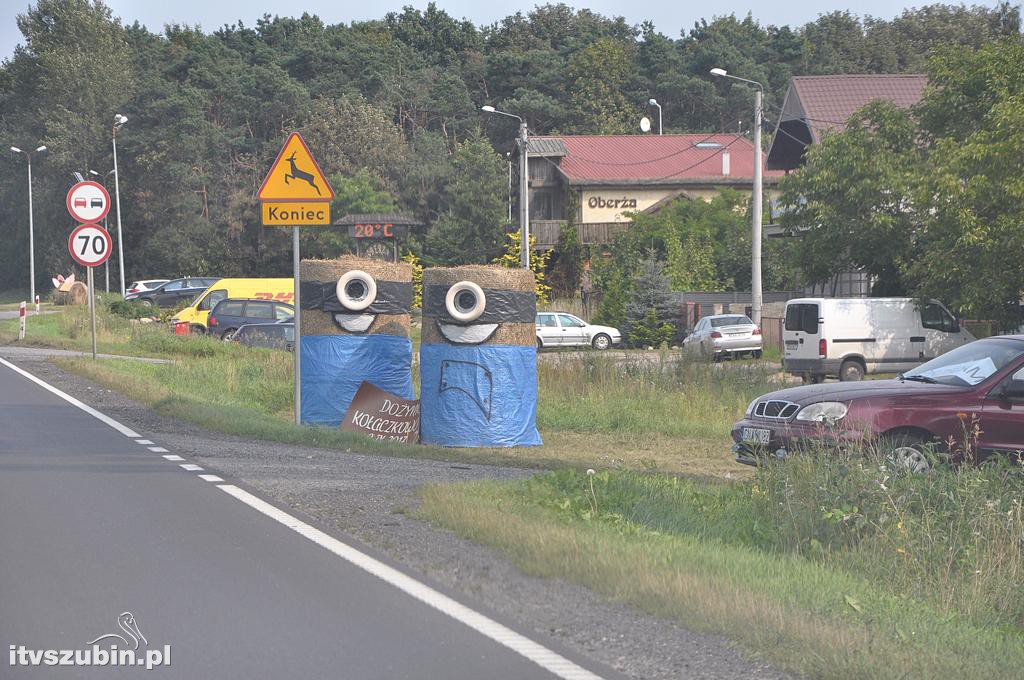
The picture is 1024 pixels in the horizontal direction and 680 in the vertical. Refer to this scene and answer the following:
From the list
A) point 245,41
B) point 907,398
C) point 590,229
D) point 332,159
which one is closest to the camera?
point 907,398

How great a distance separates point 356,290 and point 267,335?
17.9 m

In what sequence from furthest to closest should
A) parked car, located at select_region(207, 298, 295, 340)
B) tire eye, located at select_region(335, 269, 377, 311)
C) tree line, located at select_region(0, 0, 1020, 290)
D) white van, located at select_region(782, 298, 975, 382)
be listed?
tree line, located at select_region(0, 0, 1020, 290) → parked car, located at select_region(207, 298, 295, 340) → white van, located at select_region(782, 298, 975, 382) → tire eye, located at select_region(335, 269, 377, 311)

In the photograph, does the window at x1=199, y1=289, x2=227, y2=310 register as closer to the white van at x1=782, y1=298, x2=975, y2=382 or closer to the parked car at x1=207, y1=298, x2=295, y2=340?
the parked car at x1=207, y1=298, x2=295, y2=340

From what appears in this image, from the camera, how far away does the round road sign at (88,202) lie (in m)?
23.9

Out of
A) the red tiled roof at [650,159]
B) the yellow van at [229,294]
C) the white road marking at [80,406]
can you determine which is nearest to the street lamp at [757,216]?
the yellow van at [229,294]

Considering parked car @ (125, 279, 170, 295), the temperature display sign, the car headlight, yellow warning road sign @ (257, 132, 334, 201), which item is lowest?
the car headlight

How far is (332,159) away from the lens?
74625mm

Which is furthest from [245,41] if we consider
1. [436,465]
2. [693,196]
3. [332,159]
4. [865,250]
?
[436,465]

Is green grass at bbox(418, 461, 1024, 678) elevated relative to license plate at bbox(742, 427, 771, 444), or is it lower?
lower

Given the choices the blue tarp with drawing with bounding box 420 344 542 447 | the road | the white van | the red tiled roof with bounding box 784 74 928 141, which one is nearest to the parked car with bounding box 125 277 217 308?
the red tiled roof with bounding box 784 74 928 141

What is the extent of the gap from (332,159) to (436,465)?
62875 millimetres

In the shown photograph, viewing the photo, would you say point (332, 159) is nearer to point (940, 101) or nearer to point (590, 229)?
point (590, 229)

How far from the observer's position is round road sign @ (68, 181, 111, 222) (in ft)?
78.4

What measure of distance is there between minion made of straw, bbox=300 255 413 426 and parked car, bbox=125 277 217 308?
40923 mm
